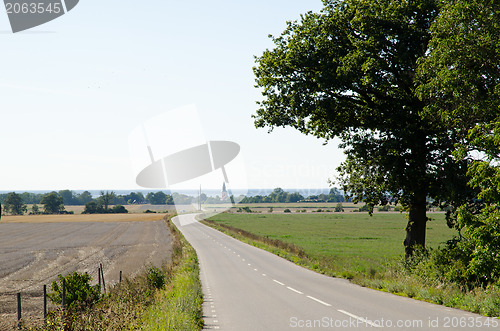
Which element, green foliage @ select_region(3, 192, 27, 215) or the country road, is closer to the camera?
the country road

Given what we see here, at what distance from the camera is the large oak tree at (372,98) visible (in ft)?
67.3

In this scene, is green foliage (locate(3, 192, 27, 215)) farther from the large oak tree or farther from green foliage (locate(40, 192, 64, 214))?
the large oak tree

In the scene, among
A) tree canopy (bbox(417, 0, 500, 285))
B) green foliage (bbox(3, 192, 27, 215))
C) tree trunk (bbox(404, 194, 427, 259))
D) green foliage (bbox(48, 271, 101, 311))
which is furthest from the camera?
Answer: green foliage (bbox(3, 192, 27, 215))

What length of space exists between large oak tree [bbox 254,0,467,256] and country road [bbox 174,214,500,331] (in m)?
5.46

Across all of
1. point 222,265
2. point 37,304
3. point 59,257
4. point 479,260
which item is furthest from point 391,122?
point 59,257

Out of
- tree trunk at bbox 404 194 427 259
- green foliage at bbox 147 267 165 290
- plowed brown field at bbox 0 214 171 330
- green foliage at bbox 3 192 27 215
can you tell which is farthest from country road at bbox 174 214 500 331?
green foliage at bbox 3 192 27 215

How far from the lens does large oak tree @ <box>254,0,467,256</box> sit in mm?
20500

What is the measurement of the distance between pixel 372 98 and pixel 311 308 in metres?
13.0

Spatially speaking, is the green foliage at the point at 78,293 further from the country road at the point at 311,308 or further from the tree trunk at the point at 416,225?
the tree trunk at the point at 416,225

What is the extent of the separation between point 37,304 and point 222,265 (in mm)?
12744

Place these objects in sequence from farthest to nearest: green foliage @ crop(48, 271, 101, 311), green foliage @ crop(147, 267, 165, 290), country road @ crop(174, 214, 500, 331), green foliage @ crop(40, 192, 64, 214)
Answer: green foliage @ crop(40, 192, 64, 214), green foliage @ crop(147, 267, 165, 290), green foliage @ crop(48, 271, 101, 311), country road @ crop(174, 214, 500, 331)

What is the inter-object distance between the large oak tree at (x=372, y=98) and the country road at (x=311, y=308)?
17.9 feet

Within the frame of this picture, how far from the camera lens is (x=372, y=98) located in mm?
23766

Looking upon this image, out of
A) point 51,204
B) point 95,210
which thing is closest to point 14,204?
point 51,204
